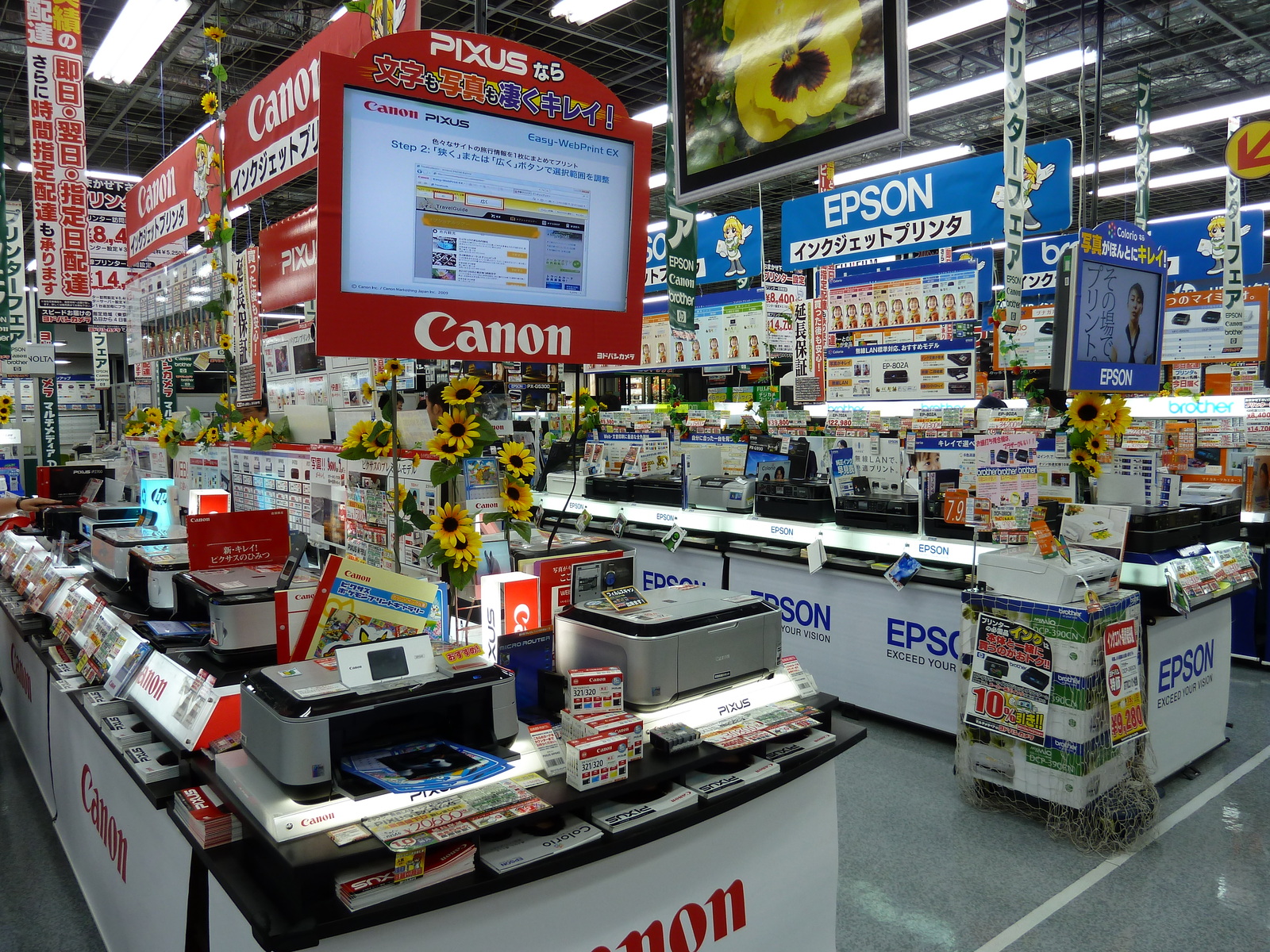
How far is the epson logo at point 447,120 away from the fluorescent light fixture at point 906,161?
8.92 metres

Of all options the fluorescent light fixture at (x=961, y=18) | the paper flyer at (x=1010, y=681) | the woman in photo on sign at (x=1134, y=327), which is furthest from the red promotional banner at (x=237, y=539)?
the fluorescent light fixture at (x=961, y=18)

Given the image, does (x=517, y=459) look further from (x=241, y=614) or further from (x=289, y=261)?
(x=289, y=261)

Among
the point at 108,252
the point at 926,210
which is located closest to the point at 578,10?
the point at 926,210

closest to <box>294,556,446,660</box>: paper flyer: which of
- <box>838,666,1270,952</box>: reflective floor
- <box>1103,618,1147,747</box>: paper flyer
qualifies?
<box>838,666,1270,952</box>: reflective floor

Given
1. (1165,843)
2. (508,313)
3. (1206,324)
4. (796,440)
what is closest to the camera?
(508,313)

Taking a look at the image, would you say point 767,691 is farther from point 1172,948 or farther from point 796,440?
point 796,440

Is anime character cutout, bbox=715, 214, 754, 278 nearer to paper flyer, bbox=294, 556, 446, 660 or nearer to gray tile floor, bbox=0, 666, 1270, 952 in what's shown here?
A: gray tile floor, bbox=0, 666, 1270, 952

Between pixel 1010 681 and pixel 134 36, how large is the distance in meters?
6.27

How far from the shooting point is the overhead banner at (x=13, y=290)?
748cm

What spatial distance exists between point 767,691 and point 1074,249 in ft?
8.00

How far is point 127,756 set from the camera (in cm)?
204

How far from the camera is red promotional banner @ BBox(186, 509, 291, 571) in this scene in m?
2.88

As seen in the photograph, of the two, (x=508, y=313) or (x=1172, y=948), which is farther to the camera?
(x=1172, y=948)

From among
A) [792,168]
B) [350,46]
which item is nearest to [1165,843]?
[792,168]
